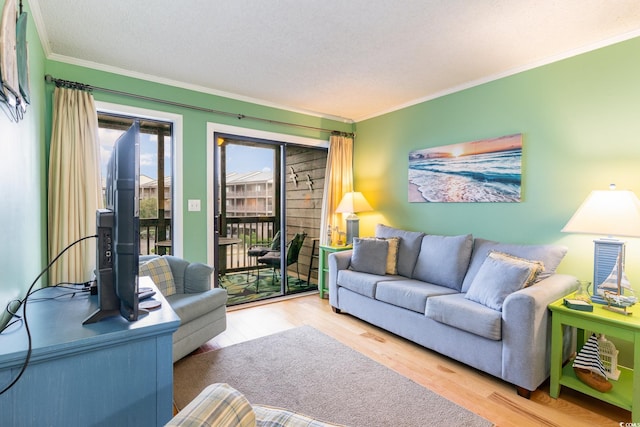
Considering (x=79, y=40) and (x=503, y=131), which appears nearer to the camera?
(x=79, y=40)

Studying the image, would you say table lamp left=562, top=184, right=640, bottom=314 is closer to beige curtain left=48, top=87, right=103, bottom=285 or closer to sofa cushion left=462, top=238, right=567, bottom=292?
sofa cushion left=462, top=238, right=567, bottom=292

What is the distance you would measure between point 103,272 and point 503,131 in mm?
3289

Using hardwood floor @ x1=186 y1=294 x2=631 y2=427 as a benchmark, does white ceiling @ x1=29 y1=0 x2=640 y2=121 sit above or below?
above

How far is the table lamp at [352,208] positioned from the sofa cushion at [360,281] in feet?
2.53

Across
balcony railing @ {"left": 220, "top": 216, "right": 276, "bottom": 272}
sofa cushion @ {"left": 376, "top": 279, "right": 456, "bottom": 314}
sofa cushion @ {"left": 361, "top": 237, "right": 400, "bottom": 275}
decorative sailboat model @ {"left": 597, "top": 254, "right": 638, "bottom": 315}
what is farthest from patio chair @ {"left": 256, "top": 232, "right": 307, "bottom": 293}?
decorative sailboat model @ {"left": 597, "top": 254, "right": 638, "bottom": 315}

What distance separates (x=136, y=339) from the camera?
104 cm

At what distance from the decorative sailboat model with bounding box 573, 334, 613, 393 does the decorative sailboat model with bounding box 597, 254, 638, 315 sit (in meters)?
0.31

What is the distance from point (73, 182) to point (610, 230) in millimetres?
3973

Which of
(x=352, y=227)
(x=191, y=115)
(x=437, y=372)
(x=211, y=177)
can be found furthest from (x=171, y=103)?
(x=437, y=372)

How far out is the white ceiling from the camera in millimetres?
2064

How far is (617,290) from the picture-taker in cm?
209

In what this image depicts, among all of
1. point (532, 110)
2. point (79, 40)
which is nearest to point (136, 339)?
point (79, 40)

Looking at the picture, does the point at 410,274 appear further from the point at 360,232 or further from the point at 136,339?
the point at 136,339

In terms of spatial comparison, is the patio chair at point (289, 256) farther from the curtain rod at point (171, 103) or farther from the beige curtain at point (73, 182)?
the beige curtain at point (73, 182)
